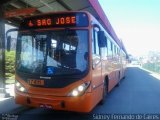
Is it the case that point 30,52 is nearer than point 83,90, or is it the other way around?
point 83,90

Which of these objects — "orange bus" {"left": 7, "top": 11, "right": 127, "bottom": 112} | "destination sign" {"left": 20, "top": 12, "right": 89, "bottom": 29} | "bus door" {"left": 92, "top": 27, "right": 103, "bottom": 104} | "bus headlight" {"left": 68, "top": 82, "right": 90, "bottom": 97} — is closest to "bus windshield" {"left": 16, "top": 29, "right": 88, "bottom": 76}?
"orange bus" {"left": 7, "top": 11, "right": 127, "bottom": 112}

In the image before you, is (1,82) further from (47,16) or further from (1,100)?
(47,16)

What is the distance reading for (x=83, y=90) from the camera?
7598 millimetres

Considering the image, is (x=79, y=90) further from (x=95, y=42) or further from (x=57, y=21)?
(x=57, y=21)

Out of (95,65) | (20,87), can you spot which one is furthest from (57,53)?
(20,87)

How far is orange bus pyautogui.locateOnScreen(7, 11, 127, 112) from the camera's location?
7.61 m

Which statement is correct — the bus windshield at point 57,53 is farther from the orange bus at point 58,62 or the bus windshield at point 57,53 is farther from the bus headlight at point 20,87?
the bus headlight at point 20,87

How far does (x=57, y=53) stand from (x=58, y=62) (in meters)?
0.25

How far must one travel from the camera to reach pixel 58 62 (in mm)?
7758

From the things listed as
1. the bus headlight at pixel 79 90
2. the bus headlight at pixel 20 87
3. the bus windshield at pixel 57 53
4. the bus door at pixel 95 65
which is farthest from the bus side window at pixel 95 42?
the bus headlight at pixel 20 87

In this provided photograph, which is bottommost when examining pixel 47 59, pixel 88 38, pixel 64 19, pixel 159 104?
pixel 159 104

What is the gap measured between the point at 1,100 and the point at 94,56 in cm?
455

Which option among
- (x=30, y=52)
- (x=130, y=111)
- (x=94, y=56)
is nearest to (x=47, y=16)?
(x=30, y=52)

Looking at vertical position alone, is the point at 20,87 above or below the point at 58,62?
below
